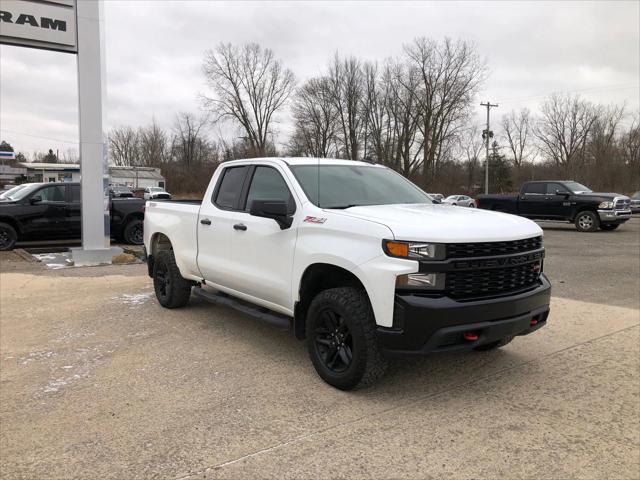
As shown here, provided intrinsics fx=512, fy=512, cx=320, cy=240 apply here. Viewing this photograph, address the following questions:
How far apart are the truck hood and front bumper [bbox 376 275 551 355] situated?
42cm

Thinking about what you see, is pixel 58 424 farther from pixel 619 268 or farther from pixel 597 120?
pixel 597 120

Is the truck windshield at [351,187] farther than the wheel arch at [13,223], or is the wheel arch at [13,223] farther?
the wheel arch at [13,223]

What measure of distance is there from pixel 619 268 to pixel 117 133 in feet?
319

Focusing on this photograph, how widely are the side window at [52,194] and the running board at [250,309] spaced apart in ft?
28.2

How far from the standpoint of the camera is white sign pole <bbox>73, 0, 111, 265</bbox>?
34.9 feet

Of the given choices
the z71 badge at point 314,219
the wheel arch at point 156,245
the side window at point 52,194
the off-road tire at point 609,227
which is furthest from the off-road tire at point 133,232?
the off-road tire at point 609,227

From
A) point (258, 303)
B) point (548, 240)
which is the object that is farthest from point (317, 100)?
point (258, 303)

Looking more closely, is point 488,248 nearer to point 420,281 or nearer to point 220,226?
point 420,281

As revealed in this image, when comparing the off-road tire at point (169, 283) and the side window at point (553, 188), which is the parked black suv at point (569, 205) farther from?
the off-road tire at point (169, 283)

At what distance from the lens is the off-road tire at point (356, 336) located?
11.8 ft

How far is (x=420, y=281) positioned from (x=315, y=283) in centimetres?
106

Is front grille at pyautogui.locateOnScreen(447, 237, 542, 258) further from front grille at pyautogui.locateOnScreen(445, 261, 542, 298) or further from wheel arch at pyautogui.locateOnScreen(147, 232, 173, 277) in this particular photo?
wheel arch at pyautogui.locateOnScreen(147, 232, 173, 277)

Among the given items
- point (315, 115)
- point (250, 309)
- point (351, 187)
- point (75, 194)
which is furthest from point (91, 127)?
point (315, 115)

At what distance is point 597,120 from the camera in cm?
6134
